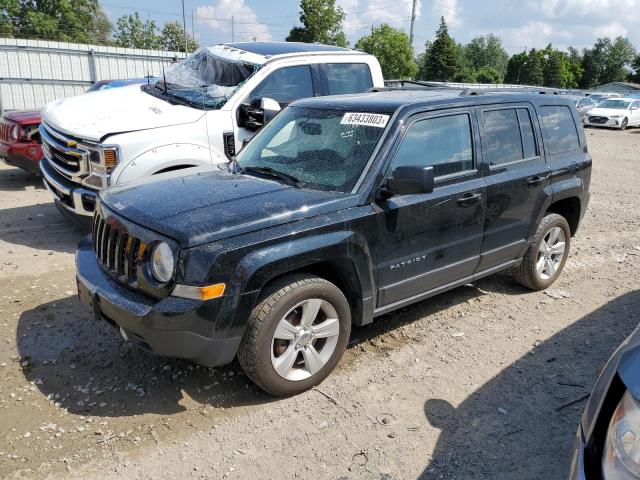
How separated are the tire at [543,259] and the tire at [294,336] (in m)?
2.33

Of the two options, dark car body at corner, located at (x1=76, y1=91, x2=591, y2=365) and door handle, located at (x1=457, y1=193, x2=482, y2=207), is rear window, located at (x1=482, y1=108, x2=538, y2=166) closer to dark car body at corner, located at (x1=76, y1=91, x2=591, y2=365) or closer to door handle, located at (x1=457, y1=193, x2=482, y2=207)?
dark car body at corner, located at (x1=76, y1=91, x2=591, y2=365)

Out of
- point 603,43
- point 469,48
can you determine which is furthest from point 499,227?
point 469,48

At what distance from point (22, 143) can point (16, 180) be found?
1.44 meters

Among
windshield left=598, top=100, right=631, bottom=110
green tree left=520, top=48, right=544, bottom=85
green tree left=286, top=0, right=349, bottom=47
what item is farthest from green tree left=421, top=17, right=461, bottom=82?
windshield left=598, top=100, right=631, bottom=110

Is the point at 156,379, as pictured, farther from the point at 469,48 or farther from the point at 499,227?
the point at 469,48

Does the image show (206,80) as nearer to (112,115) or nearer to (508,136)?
(112,115)

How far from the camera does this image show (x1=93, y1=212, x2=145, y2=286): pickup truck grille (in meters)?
3.31

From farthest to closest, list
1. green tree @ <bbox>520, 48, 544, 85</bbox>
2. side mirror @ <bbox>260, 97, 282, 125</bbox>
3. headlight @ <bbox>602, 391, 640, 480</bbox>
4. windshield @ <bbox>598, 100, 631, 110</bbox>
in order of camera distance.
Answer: green tree @ <bbox>520, 48, 544, 85</bbox> < windshield @ <bbox>598, 100, 631, 110</bbox> < side mirror @ <bbox>260, 97, 282, 125</bbox> < headlight @ <bbox>602, 391, 640, 480</bbox>

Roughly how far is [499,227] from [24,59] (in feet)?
54.5

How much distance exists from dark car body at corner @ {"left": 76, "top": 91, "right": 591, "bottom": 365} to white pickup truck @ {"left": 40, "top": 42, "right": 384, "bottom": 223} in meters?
1.55

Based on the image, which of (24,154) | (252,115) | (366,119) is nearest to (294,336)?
(366,119)

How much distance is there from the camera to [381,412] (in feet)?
11.5

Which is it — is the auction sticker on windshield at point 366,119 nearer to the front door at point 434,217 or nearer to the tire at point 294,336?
the front door at point 434,217

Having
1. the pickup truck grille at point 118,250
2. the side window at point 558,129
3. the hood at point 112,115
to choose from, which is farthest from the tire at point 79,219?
the side window at point 558,129
